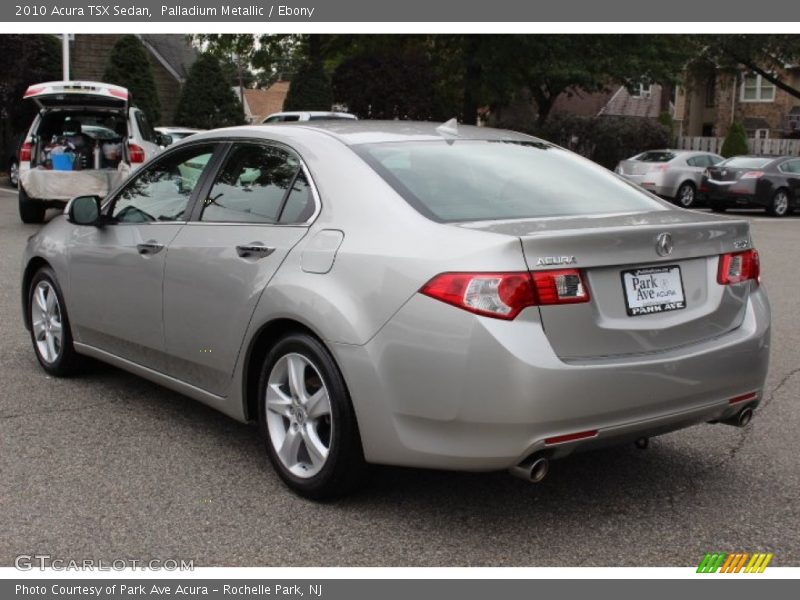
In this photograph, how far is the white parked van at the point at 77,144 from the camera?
15.0 metres

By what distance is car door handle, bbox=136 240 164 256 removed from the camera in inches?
206

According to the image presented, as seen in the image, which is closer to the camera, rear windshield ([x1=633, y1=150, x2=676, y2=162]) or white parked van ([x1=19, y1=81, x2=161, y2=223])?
white parked van ([x1=19, y1=81, x2=161, y2=223])

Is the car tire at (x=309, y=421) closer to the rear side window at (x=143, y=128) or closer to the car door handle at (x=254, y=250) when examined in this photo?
the car door handle at (x=254, y=250)

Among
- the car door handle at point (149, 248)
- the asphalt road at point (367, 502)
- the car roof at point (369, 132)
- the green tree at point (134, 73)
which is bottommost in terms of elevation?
the asphalt road at point (367, 502)

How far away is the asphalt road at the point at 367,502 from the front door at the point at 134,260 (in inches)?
17.3

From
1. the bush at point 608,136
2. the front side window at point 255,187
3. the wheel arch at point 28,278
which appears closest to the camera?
the front side window at point 255,187

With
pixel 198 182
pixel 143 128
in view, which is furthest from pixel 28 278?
pixel 143 128

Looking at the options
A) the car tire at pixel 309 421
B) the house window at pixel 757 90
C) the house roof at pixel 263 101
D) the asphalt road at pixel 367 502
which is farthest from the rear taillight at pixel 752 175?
the house roof at pixel 263 101

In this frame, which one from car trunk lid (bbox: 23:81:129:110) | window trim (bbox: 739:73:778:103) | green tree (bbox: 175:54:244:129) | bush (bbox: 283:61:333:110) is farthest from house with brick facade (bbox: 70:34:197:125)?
window trim (bbox: 739:73:778:103)

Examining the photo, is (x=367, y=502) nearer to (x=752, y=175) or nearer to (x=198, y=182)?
(x=198, y=182)

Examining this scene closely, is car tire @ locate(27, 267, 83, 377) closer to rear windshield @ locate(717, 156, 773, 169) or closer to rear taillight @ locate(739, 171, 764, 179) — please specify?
rear taillight @ locate(739, 171, 764, 179)

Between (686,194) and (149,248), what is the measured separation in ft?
73.0

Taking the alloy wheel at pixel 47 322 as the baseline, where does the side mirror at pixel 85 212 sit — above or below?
above

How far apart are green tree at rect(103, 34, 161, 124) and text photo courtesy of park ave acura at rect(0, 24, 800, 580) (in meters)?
31.6
